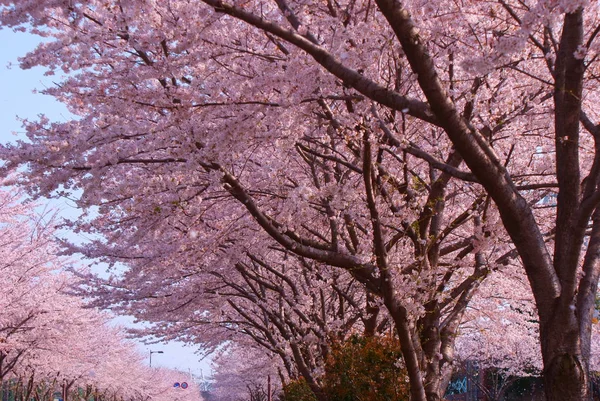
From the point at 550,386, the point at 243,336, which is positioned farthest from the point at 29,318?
the point at 550,386

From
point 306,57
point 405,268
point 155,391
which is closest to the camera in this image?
point 306,57

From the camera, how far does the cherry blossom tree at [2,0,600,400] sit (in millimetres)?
4848

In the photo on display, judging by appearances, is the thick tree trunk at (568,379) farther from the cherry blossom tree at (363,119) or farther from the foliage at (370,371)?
the foliage at (370,371)

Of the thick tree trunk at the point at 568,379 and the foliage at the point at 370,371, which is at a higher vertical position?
the foliage at the point at 370,371

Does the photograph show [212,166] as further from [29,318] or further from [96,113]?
[29,318]

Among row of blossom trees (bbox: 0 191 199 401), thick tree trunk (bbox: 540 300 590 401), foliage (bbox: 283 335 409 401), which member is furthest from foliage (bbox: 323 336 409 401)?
row of blossom trees (bbox: 0 191 199 401)

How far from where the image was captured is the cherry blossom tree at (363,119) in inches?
191

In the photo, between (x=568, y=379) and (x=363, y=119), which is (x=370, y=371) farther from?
(x=568, y=379)

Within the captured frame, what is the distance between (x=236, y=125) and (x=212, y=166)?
2.18 ft

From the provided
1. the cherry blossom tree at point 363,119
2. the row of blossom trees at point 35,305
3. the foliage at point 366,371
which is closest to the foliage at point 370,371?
the foliage at point 366,371

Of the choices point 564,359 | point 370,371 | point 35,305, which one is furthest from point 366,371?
point 35,305

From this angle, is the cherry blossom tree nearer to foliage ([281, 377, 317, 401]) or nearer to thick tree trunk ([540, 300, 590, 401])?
thick tree trunk ([540, 300, 590, 401])

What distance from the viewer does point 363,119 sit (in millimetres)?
6820

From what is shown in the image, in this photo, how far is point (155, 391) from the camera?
6041 cm
